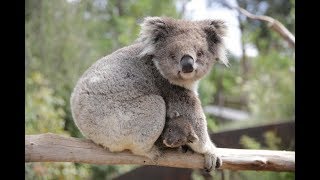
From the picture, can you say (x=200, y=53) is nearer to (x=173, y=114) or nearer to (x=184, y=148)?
(x=173, y=114)

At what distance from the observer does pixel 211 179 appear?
4.02 metres

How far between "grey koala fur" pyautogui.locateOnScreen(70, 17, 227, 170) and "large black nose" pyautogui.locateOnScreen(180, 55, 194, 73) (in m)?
0.03

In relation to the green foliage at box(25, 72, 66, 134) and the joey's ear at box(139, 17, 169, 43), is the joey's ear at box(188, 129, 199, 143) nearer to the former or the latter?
the joey's ear at box(139, 17, 169, 43)

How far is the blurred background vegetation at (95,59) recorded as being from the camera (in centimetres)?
472

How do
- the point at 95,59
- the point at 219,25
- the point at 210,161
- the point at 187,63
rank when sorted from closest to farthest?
1. the point at 187,63
2. the point at 210,161
3. the point at 219,25
4. the point at 95,59

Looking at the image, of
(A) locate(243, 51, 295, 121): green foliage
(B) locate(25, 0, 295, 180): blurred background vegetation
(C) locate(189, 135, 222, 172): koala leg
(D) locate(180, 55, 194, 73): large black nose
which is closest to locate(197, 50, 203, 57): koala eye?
(D) locate(180, 55, 194, 73): large black nose

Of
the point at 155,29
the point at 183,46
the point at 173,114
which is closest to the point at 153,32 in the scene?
the point at 155,29

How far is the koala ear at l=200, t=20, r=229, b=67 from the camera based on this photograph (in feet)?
8.24

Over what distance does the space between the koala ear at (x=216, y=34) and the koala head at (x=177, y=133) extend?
1.44 feet

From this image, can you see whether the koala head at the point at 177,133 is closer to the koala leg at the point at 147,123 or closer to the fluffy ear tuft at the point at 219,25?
the koala leg at the point at 147,123

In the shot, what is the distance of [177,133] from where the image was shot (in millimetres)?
2334

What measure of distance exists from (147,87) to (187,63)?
0.30m

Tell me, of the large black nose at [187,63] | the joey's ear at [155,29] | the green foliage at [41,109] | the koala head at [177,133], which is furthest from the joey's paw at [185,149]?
the green foliage at [41,109]

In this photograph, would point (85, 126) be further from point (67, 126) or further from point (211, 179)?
point (67, 126)
